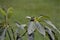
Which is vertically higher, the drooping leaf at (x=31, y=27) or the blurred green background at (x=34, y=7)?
the drooping leaf at (x=31, y=27)

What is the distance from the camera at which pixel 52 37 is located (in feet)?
4.93

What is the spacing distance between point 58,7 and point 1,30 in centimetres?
251

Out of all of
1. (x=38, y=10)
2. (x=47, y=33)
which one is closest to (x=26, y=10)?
(x=38, y=10)

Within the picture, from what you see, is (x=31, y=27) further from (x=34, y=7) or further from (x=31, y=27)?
(x=34, y=7)

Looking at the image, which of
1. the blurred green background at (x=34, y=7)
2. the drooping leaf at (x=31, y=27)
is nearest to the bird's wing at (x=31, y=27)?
the drooping leaf at (x=31, y=27)

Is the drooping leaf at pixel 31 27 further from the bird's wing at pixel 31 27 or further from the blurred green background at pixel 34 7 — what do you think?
the blurred green background at pixel 34 7

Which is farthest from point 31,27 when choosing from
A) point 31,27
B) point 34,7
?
point 34,7

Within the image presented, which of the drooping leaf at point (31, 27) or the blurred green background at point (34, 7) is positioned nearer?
the drooping leaf at point (31, 27)

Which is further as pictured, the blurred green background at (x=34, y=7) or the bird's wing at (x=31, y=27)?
the blurred green background at (x=34, y=7)

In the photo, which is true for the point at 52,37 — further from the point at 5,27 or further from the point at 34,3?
the point at 34,3

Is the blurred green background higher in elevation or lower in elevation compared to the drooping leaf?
lower

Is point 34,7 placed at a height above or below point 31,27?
below

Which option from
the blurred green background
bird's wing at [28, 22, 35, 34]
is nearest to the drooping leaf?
bird's wing at [28, 22, 35, 34]

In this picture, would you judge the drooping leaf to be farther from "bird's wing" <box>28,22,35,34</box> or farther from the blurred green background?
the blurred green background
